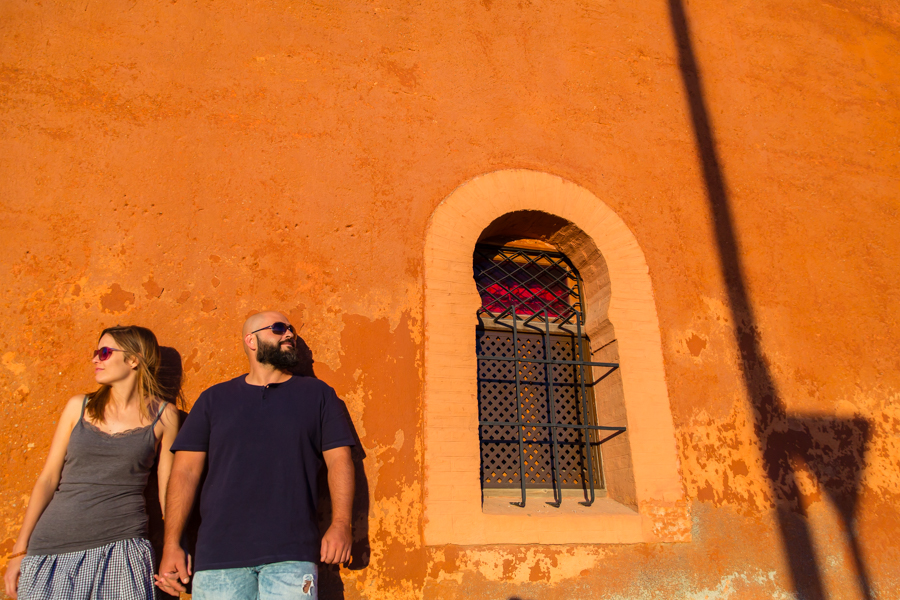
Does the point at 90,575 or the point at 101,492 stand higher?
the point at 101,492

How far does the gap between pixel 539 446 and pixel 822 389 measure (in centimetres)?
198

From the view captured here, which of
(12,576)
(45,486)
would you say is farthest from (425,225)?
(12,576)

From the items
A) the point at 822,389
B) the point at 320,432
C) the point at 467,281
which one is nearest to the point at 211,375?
the point at 320,432

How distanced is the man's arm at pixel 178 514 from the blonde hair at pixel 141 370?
0.93 feet

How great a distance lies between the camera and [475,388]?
11.0 feet

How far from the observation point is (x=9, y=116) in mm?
3262

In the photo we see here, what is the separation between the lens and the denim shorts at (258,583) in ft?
7.26

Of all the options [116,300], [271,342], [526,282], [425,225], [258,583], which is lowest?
[258,583]

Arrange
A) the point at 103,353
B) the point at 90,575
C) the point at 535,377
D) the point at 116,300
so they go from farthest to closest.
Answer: the point at 535,377 → the point at 116,300 → the point at 103,353 → the point at 90,575

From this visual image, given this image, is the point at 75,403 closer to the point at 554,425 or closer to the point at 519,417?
the point at 519,417

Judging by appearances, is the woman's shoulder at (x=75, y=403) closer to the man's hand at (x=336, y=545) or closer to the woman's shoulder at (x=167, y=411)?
the woman's shoulder at (x=167, y=411)

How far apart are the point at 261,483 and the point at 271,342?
66cm

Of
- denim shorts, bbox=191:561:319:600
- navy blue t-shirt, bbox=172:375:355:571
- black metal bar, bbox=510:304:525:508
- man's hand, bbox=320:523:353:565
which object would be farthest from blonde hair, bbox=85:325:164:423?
black metal bar, bbox=510:304:525:508

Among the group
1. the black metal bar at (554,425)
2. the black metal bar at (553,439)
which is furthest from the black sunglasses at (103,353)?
the black metal bar at (553,439)
